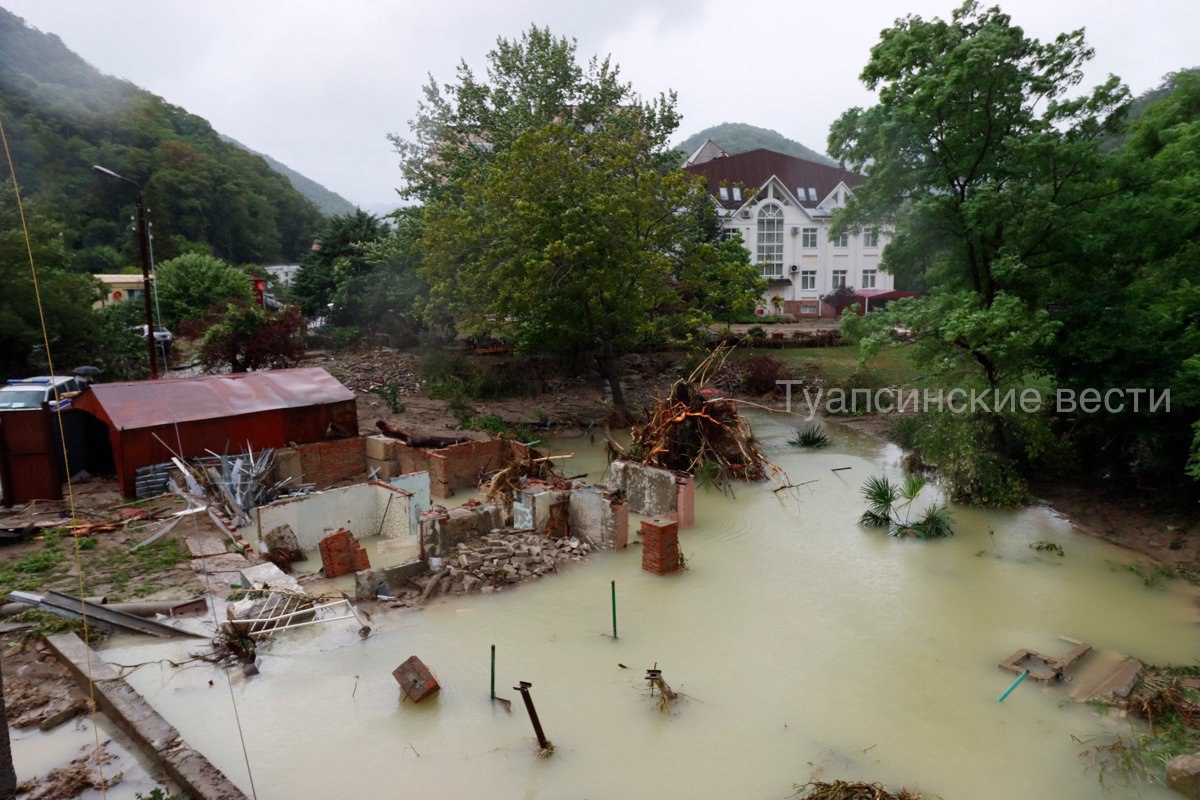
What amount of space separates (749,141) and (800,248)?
84.1 m

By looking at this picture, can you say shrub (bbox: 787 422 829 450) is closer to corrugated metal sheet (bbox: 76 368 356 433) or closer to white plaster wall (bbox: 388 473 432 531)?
white plaster wall (bbox: 388 473 432 531)

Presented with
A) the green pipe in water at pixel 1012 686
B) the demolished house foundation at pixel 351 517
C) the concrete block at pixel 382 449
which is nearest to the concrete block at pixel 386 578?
the demolished house foundation at pixel 351 517

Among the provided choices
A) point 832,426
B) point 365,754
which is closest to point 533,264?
point 832,426

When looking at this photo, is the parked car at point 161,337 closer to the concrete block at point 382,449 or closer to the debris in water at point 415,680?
the concrete block at point 382,449

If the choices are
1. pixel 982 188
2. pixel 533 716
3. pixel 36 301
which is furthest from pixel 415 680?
pixel 36 301

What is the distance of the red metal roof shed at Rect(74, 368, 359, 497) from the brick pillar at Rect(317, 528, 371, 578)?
547cm

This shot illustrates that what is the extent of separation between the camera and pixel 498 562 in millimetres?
11094

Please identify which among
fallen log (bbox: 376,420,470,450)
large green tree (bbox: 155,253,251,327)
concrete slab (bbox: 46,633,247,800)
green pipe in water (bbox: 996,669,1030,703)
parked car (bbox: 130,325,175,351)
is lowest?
green pipe in water (bbox: 996,669,1030,703)

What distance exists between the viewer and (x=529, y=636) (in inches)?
366

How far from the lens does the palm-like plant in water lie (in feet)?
42.8

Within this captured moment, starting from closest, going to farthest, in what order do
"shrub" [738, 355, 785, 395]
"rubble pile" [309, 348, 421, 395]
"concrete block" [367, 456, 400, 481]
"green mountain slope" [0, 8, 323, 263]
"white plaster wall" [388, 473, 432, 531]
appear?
1. "white plaster wall" [388, 473, 432, 531]
2. "concrete block" [367, 456, 400, 481]
3. "rubble pile" [309, 348, 421, 395]
4. "shrub" [738, 355, 785, 395]
5. "green mountain slope" [0, 8, 323, 263]

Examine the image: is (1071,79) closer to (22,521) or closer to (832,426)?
(832,426)

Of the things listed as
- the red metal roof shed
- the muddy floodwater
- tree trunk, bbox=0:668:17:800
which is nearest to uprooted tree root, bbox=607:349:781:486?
the muddy floodwater

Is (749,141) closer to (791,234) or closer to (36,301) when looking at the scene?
(791,234)
